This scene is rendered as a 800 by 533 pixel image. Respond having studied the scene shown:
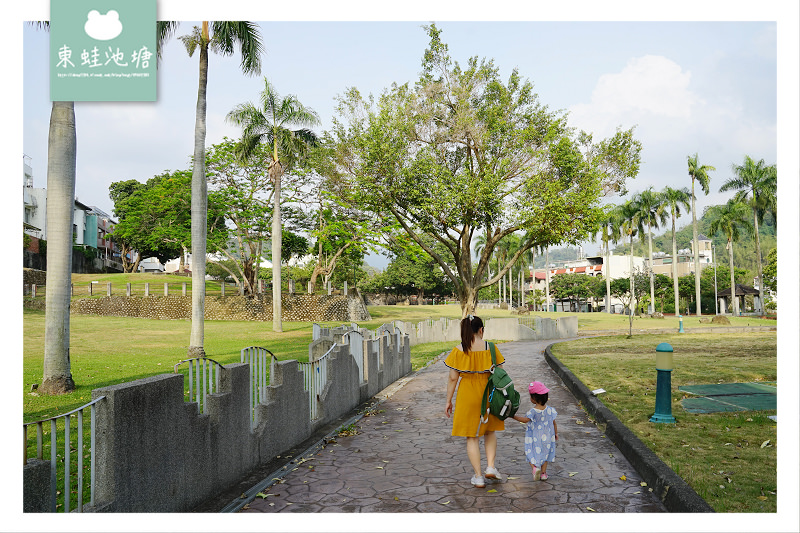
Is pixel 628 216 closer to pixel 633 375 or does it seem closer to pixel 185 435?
pixel 633 375

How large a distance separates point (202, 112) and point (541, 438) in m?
15.1

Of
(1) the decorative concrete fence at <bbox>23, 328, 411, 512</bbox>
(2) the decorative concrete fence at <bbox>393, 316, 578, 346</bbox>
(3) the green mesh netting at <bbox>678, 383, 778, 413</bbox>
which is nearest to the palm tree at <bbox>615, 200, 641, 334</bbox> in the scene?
(2) the decorative concrete fence at <bbox>393, 316, 578, 346</bbox>

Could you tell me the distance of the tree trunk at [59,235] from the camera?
9.97m

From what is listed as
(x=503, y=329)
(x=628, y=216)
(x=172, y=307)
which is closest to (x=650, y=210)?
(x=628, y=216)

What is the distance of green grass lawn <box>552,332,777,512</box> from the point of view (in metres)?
5.01

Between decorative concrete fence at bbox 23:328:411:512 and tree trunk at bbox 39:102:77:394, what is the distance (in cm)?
510

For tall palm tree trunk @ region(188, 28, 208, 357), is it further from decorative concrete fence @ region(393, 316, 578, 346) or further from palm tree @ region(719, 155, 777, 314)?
palm tree @ region(719, 155, 777, 314)

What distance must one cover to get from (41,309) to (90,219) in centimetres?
3747

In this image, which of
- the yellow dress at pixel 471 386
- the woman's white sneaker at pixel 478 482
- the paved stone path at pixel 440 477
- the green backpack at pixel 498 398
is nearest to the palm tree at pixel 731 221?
the paved stone path at pixel 440 477

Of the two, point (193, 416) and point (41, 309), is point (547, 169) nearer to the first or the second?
point (193, 416)

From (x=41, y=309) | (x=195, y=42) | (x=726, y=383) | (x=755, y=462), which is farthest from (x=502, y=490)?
(x=41, y=309)

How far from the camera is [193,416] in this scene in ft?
15.5

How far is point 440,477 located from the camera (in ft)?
19.1

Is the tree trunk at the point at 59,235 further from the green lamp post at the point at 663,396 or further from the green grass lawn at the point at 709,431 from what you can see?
the green lamp post at the point at 663,396
